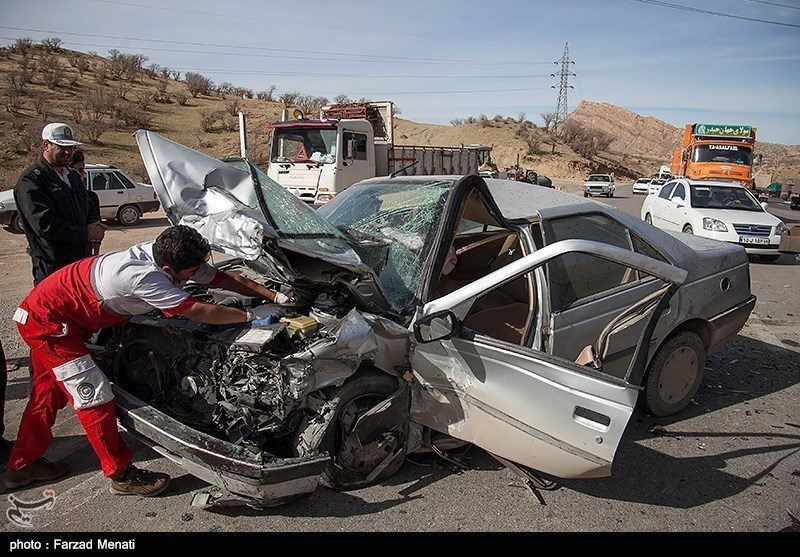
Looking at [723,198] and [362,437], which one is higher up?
[723,198]

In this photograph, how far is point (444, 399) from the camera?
9.64ft

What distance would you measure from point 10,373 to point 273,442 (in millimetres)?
3067

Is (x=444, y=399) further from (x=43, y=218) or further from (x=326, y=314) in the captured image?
(x=43, y=218)

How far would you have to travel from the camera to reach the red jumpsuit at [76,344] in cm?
275

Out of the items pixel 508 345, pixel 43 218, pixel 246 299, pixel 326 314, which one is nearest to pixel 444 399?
pixel 508 345

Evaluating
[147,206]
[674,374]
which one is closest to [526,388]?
[674,374]

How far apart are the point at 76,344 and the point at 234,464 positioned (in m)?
1.13

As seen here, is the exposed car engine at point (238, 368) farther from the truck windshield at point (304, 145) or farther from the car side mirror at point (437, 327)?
the truck windshield at point (304, 145)

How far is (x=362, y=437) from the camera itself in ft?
9.46

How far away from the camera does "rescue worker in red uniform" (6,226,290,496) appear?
2.74m

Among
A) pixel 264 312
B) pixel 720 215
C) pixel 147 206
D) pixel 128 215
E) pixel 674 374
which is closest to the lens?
pixel 264 312

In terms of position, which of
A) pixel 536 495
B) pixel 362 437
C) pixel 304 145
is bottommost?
pixel 536 495

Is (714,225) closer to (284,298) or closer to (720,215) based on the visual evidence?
(720,215)

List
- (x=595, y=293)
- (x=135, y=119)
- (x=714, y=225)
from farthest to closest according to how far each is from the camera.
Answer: (x=135, y=119)
(x=714, y=225)
(x=595, y=293)
